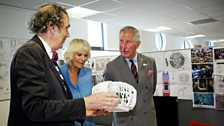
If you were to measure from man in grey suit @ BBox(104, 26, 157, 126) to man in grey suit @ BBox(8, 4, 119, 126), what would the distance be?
90 cm

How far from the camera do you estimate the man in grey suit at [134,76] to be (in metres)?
1.75

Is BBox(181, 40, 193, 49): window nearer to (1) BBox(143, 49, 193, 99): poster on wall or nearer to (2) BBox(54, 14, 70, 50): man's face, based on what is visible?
(1) BBox(143, 49, 193, 99): poster on wall

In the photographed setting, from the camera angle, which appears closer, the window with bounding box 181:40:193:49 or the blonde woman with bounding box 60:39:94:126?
the blonde woman with bounding box 60:39:94:126

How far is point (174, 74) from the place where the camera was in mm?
2229

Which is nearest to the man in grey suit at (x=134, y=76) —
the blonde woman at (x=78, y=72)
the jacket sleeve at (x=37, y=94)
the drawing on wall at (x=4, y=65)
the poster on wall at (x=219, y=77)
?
the blonde woman at (x=78, y=72)

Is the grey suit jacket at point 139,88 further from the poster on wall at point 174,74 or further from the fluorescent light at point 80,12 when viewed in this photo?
the fluorescent light at point 80,12

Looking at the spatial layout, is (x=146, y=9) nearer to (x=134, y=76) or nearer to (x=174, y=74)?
(x=174, y=74)

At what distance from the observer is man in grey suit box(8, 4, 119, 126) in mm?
755

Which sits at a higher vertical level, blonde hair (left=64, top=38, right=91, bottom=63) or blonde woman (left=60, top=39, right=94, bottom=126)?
blonde hair (left=64, top=38, right=91, bottom=63)

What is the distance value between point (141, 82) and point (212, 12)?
13.7ft

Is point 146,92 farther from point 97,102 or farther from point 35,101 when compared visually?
point 35,101

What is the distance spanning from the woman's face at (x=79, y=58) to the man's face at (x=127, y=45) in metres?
0.36

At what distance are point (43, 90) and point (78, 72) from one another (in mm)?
1111

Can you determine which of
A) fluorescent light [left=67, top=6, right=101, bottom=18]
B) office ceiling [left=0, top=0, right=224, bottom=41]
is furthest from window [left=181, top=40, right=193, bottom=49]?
fluorescent light [left=67, top=6, right=101, bottom=18]
